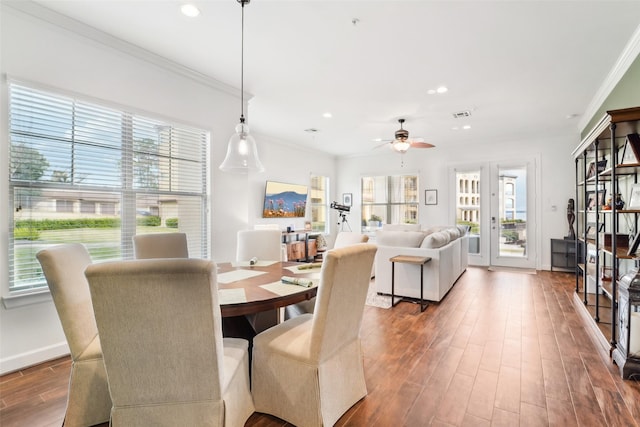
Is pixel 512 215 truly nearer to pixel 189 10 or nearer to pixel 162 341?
pixel 189 10

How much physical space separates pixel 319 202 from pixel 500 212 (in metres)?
4.09

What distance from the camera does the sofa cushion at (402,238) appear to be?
4.18 m

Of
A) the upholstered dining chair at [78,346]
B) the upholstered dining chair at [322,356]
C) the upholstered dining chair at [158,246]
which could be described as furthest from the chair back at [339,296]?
the upholstered dining chair at [158,246]

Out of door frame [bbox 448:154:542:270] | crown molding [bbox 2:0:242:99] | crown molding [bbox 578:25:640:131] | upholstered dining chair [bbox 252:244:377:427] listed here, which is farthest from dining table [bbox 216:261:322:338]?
door frame [bbox 448:154:542:270]

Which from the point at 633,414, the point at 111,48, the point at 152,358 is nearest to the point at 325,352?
the point at 152,358

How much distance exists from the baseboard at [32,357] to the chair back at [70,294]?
47.1 inches

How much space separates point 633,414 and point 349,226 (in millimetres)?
6751

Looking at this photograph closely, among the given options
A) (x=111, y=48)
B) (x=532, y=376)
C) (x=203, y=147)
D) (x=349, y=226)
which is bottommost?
(x=532, y=376)

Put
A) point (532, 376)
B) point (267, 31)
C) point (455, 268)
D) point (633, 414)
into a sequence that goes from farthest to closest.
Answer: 1. point (455, 268)
2. point (267, 31)
3. point (532, 376)
4. point (633, 414)

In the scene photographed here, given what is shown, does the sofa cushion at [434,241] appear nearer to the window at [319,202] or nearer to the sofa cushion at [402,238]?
the sofa cushion at [402,238]

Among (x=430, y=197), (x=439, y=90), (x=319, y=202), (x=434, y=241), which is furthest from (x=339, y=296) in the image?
(x=319, y=202)

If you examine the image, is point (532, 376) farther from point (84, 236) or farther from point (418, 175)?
point (418, 175)

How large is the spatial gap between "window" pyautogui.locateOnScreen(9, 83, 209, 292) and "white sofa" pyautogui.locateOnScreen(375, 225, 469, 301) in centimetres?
242

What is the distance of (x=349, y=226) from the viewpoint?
332 inches
